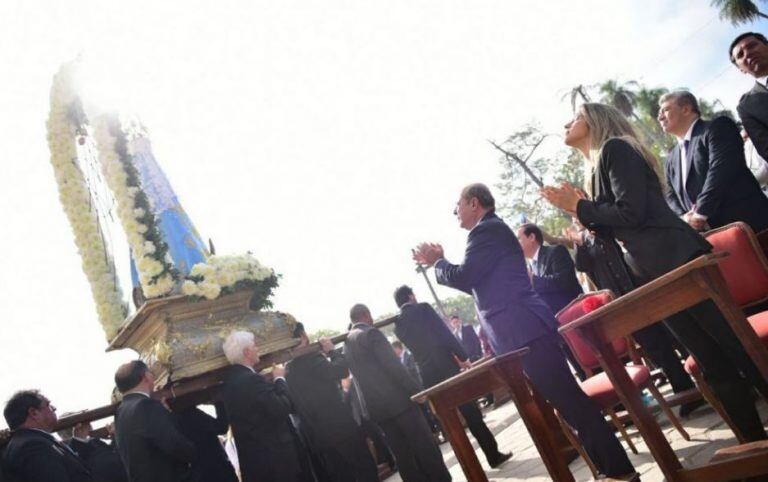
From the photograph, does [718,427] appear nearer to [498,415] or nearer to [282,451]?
[282,451]

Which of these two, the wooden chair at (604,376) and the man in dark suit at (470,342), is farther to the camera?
the man in dark suit at (470,342)

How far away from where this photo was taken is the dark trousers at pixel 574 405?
267cm

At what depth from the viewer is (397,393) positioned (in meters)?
4.77

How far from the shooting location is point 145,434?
11.9ft

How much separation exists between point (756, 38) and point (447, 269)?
2.68 meters

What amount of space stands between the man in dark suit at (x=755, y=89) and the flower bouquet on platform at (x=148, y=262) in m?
3.62

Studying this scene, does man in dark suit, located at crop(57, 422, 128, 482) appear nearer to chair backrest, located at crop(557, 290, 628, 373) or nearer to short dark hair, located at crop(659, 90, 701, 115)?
chair backrest, located at crop(557, 290, 628, 373)

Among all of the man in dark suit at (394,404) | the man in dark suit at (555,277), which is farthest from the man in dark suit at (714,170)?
the man in dark suit at (394,404)

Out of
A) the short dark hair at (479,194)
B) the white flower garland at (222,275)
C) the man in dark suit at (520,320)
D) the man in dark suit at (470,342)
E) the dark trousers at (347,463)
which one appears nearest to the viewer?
the man in dark suit at (520,320)

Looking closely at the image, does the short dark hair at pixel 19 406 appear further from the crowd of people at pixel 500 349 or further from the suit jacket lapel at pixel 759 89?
the suit jacket lapel at pixel 759 89

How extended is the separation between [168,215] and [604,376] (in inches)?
144

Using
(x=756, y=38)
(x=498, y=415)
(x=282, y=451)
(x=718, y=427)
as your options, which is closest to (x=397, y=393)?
(x=282, y=451)

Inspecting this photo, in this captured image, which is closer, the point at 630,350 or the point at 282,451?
the point at 630,350

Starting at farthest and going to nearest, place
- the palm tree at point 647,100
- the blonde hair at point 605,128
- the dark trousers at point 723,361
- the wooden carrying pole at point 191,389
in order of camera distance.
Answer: the palm tree at point 647,100
the wooden carrying pole at point 191,389
the blonde hair at point 605,128
the dark trousers at point 723,361
